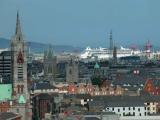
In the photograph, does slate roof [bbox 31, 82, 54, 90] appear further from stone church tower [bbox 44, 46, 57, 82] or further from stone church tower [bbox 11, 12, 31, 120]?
stone church tower [bbox 44, 46, 57, 82]

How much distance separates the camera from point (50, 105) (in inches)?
3076

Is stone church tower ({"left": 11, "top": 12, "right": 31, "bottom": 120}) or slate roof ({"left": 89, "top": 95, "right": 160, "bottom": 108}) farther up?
stone church tower ({"left": 11, "top": 12, "right": 31, "bottom": 120})

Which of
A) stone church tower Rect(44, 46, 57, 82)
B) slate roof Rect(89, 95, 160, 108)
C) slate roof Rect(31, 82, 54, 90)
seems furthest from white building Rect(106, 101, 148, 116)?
stone church tower Rect(44, 46, 57, 82)

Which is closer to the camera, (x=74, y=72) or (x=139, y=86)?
(x=139, y=86)

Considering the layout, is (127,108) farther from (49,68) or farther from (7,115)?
(49,68)

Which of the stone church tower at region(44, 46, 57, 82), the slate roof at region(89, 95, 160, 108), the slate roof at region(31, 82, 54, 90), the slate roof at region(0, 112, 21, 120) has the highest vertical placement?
the stone church tower at region(44, 46, 57, 82)

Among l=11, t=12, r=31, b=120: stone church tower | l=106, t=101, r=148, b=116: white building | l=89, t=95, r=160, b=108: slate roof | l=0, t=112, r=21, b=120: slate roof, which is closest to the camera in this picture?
l=0, t=112, r=21, b=120: slate roof

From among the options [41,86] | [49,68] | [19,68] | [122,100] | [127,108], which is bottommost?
[127,108]

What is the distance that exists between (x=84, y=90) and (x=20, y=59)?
66.2 ft

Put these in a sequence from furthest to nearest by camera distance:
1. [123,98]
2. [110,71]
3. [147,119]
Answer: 1. [110,71]
2. [123,98]
3. [147,119]

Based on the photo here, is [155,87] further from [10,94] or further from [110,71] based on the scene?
[110,71]

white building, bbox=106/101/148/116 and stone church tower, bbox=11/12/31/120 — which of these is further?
white building, bbox=106/101/148/116

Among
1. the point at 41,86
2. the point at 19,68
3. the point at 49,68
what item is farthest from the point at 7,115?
the point at 49,68

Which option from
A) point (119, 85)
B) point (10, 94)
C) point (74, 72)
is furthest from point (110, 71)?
point (10, 94)
